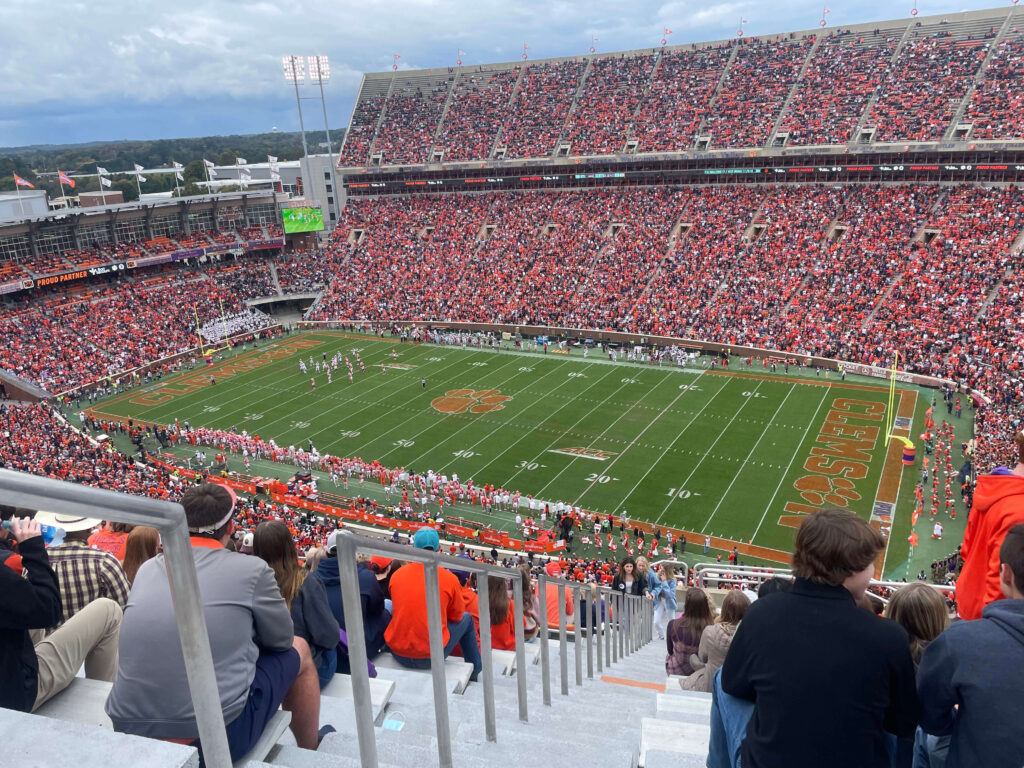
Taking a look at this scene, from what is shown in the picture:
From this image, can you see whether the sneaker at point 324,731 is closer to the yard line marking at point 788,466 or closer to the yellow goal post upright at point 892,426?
the yard line marking at point 788,466

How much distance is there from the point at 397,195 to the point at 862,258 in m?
37.3

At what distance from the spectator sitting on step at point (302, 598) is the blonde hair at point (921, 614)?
2.88 metres

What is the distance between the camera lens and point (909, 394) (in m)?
31.1

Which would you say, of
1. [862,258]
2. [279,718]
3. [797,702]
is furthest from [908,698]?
[862,258]

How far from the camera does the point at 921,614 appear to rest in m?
3.58

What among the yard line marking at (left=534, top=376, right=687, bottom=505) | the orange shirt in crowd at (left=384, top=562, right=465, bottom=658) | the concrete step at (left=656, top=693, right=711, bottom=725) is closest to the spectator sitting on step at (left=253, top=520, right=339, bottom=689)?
the orange shirt in crowd at (left=384, top=562, right=465, bottom=658)

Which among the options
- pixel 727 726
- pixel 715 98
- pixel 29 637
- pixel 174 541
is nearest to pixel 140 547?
pixel 29 637

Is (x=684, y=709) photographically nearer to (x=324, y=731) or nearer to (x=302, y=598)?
(x=324, y=731)

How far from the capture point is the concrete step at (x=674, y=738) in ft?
12.7

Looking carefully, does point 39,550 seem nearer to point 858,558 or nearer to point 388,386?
point 858,558

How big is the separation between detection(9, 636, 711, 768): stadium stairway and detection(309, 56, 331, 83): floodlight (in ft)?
213

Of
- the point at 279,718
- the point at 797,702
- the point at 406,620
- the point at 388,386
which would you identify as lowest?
the point at 388,386

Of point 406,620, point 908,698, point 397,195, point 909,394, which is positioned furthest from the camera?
point 397,195

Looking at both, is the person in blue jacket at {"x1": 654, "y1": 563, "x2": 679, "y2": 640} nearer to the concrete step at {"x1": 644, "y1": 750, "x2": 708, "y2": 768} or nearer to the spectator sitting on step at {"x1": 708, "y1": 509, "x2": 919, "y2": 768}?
the concrete step at {"x1": 644, "y1": 750, "x2": 708, "y2": 768}
